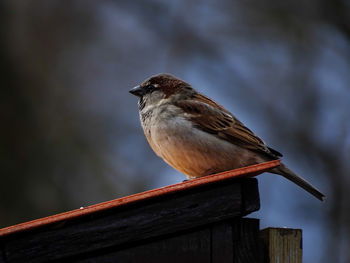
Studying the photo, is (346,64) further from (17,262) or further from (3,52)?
(17,262)

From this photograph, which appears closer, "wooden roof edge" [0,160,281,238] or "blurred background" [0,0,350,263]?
"wooden roof edge" [0,160,281,238]

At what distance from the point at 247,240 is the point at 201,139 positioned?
104 centimetres

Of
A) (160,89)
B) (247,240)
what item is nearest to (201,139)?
(160,89)

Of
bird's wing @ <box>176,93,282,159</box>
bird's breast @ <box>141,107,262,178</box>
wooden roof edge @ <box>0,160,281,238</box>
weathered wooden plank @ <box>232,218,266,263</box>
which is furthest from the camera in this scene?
bird's wing @ <box>176,93,282,159</box>

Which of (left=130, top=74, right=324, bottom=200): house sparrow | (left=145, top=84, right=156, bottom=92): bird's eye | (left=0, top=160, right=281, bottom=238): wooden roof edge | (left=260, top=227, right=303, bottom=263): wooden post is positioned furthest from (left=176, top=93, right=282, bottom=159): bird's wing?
(left=0, top=160, right=281, bottom=238): wooden roof edge

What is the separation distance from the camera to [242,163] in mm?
3727

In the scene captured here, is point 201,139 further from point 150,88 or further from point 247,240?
point 247,240

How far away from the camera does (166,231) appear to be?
269 cm

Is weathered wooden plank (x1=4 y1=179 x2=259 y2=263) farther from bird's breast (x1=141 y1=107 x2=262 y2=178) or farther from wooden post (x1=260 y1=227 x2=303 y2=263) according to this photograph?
bird's breast (x1=141 y1=107 x2=262 y2=178)

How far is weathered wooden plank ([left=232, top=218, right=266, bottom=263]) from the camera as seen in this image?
2.71 m

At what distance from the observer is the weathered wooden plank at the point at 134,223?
266cm

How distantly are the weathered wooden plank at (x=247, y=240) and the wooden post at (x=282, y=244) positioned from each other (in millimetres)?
36

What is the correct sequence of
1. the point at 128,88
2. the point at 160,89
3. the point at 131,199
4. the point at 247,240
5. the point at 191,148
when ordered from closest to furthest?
the point at 131,199, the point at 247,240, the point at 191,148, the point at 160,89, the point at 128,88

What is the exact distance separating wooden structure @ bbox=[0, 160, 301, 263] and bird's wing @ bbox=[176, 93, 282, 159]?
105 cm
